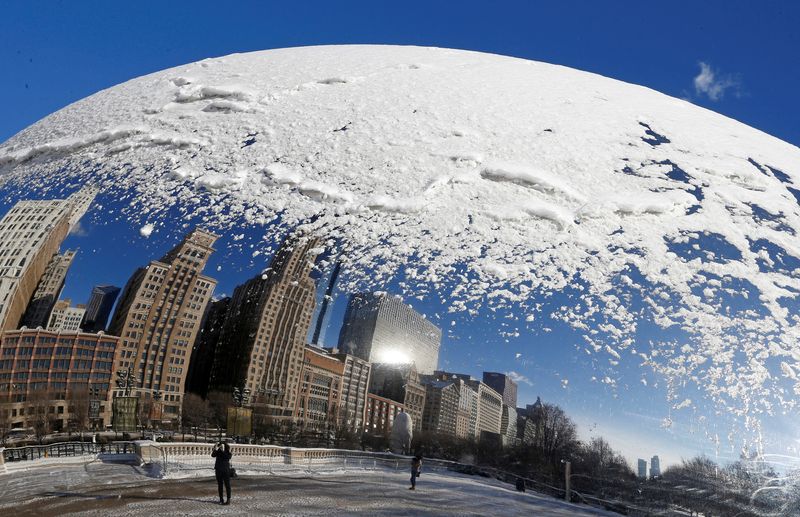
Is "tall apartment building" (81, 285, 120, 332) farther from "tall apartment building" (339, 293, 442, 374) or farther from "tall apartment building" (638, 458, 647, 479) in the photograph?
"tall apartment building" (638, 458, 647, 479)

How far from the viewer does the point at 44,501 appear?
423 cm

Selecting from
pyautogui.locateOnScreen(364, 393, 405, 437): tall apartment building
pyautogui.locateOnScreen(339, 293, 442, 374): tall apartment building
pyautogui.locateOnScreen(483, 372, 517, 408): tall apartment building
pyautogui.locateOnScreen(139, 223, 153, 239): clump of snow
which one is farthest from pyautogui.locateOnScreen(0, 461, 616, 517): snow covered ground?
pyautogui.locateOnScreen(139, 223, 153, 239): clump of snow

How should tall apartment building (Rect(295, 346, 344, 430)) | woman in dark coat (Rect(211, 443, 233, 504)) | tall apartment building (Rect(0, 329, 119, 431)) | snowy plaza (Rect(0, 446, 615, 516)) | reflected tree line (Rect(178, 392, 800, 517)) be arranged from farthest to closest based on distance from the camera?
woman in dark coat (Rect(211, 443, 233, 504)), tall apartment building (Rect(295, 346, 344, 430)), snowy plaza (Rect(0, 446, 615, 516)), reflected tree line (Rect(178, 392, 800, 517)), tall apartment building (Rect(0, 329, 119, 431))

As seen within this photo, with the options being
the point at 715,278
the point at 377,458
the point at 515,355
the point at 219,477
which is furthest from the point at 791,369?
the point at 219,477

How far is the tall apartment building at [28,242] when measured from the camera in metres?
2.96

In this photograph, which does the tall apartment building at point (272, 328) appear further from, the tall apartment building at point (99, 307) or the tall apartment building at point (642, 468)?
the tall apartment building at point (642, 468)

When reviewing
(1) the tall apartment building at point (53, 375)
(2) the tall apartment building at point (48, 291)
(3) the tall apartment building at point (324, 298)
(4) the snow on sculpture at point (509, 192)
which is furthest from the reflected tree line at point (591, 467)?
(2) the tall apartment building at point (48, 291)

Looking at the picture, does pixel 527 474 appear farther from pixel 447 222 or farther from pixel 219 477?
pixel 219 477

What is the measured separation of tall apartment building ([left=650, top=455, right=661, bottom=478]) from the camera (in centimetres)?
314

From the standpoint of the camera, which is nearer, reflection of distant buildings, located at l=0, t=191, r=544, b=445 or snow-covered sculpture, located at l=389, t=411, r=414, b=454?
reflection of distant buildings, located at l=0, t=191, r=544, b=445

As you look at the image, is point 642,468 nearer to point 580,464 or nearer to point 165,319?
point 580,464

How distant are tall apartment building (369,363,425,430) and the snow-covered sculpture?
47 mm

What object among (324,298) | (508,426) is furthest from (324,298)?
(508,426)

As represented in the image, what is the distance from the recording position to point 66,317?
3092mm
